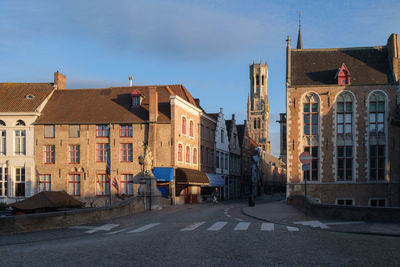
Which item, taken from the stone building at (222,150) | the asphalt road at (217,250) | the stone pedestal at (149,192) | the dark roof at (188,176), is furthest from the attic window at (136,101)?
the asphalt road at (217,250)

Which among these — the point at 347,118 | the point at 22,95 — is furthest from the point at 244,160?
the point at 22,95

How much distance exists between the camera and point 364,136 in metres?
36.8

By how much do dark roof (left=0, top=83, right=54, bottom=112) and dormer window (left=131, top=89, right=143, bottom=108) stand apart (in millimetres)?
8766

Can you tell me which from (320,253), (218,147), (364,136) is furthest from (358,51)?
(320,253)

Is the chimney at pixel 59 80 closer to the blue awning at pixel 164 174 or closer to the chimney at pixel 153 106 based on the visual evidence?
the chimney at pixel 153 106

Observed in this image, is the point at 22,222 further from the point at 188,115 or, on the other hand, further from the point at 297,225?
the point at 188,115

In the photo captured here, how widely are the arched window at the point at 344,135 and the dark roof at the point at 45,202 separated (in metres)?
21.4

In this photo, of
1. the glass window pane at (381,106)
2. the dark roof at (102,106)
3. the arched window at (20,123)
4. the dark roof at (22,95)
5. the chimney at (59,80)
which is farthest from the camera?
the chimney at (59,80)

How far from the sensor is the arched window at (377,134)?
3662 centimetres

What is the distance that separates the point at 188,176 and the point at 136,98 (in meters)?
8.51

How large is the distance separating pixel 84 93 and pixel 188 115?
409 inches

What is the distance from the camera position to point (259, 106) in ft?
508

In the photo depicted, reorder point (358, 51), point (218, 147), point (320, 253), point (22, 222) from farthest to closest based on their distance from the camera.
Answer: point (218, 147) → point (358, 51) → point (22, 222) → point (320, 253)

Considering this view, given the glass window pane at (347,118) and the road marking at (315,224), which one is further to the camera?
the glass window pane at (347,118)
